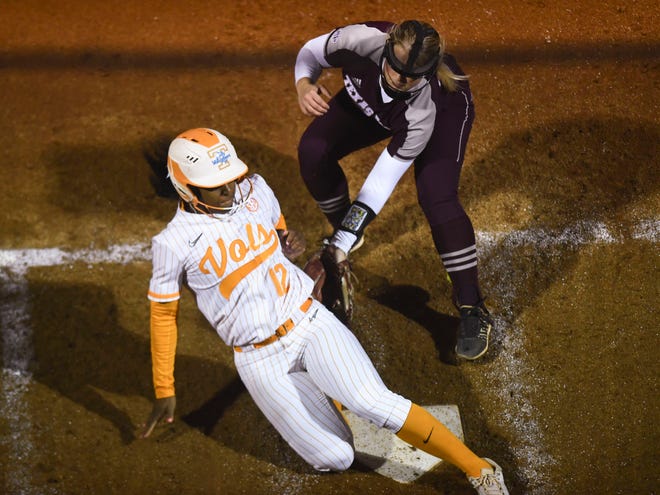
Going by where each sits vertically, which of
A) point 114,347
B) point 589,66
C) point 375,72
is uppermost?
point 375,72

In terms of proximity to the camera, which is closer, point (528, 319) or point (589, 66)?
point (528, 319)

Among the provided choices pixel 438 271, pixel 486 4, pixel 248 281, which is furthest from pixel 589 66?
pixel 248 281

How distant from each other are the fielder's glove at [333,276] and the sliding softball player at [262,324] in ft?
0.82

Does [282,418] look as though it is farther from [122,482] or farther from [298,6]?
[298,6]

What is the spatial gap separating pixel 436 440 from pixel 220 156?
73.7 inches

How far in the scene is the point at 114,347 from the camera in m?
4.54

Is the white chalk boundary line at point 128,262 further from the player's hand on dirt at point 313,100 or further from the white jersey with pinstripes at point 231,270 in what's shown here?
the player's hand on dirt at point 313,100

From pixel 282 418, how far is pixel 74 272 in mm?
1950

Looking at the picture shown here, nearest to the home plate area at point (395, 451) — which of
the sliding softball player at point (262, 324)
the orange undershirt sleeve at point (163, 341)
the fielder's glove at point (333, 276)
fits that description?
the sliding softball player at point (262, 324)

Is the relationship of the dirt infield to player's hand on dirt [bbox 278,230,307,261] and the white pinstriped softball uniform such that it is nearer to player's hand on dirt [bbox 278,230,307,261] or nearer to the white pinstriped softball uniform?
the white pinstriped softball uniform

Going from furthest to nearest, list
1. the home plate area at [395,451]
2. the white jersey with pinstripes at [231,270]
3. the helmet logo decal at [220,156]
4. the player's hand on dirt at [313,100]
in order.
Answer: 1. the home plate area at [395,451]
2. the player's hand on dirt at [313,100]
3. the white jersey with pinstripes at [231,270]
4. the helmet logo decal at [220,156]

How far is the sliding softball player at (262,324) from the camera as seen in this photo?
351 centimetres

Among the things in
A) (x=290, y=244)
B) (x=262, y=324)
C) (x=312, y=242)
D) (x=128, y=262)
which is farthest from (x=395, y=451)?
(x=128, y=262)

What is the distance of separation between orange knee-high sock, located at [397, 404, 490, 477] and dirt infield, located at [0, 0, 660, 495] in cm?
31
